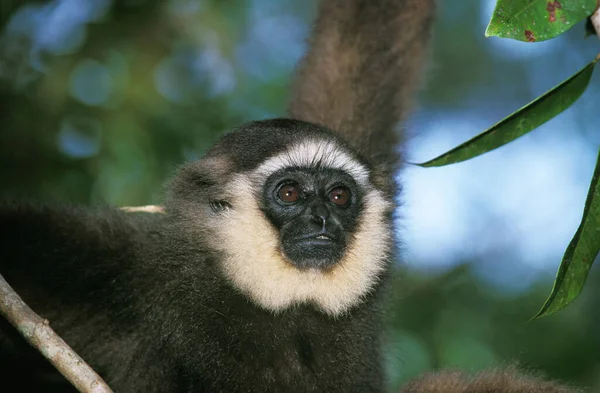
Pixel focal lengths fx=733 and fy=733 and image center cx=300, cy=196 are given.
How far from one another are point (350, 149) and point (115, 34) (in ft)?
12.2

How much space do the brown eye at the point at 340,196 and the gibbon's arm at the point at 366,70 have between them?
107 centimetres

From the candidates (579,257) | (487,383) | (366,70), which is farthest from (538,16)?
(366,70)

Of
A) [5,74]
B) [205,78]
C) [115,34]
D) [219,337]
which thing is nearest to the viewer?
[219,337]

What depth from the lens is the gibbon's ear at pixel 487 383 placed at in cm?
498

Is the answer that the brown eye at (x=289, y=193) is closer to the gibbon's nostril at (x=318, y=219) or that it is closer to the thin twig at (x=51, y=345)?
the gibbon's nostril at (x=318, y=219)

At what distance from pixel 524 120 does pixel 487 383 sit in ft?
7.39

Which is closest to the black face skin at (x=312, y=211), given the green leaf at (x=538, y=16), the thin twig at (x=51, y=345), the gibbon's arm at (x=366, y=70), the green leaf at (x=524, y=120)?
the gibbon's arm at (x=366, y=70)

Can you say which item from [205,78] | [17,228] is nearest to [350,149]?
[17,228]

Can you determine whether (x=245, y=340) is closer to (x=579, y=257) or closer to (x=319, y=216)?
(x=319, y=216)

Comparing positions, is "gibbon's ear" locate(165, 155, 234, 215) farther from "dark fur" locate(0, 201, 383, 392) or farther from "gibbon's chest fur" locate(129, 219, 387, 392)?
"gibbon's chest fur" locate(129, 219, 387, 392)

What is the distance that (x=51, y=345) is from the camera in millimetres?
3535

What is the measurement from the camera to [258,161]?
489 centimetres

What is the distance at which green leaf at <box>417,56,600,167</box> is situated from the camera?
137 inches

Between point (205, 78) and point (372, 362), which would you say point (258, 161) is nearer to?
point (372, 362)
